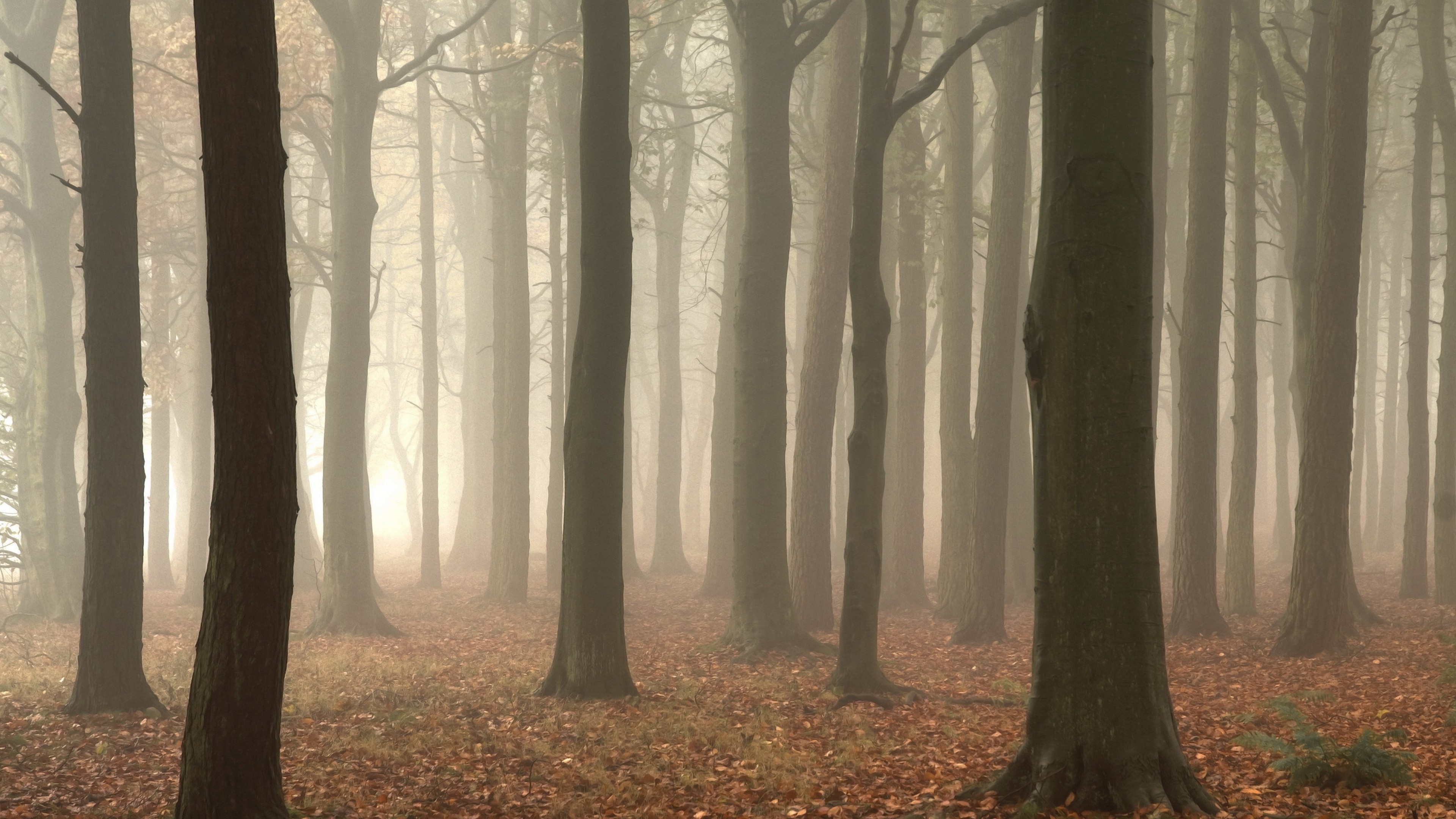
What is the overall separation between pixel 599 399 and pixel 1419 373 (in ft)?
41.9

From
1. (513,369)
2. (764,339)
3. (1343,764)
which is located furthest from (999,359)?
(513,369)

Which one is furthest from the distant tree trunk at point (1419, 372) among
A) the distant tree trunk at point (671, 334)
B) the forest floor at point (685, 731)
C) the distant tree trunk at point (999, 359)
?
the distant tree trunk at point (671, 334)

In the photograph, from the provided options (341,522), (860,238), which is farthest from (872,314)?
(341,522)

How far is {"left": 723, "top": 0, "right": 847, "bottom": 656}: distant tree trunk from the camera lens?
39.6 ft

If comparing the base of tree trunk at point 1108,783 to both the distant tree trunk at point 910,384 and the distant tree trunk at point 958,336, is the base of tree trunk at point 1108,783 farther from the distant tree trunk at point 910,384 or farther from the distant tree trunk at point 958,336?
the distant tree trunk at point 910,384

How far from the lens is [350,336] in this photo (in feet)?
50.0

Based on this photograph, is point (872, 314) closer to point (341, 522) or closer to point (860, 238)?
point (860, 238)

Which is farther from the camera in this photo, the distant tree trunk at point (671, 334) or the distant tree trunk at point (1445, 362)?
the distant tree trunk at point (671, 334)

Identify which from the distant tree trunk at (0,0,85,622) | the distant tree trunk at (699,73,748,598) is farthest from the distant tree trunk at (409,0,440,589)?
the distant tree trunk at (0,0,85,622)

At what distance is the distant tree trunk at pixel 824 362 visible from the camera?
13.7 metres

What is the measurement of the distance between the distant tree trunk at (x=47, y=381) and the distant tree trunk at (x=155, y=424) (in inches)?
194

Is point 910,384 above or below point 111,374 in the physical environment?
above

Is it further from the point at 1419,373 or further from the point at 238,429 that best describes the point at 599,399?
the point at 1419,373

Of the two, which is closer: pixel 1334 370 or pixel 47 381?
pixel 1334 370
